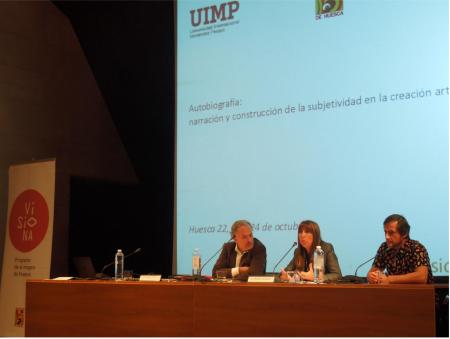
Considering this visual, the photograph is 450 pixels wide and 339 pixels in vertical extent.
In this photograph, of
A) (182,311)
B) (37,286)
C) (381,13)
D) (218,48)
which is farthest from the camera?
(218,48)

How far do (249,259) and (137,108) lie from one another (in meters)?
2.88

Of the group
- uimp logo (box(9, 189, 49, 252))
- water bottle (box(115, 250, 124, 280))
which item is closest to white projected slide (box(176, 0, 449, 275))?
uimp logo (box(9, 189, 49, 252))

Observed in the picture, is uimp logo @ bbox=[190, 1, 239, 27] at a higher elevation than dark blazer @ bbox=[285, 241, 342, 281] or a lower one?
higher

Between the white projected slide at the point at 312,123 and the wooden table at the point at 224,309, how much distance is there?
1356mm

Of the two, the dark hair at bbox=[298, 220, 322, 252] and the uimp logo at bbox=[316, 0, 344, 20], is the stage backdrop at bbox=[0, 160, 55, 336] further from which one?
the uimp logo at bbox=[316, 0, 344, 20]

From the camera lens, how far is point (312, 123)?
14.9ft

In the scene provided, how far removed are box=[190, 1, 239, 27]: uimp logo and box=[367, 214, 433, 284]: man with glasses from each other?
2.48 m

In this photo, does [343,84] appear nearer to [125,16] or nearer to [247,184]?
[247,184]

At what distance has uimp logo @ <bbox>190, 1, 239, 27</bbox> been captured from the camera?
5082mm

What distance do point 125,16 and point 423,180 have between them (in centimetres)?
350

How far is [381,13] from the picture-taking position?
430 centimetres

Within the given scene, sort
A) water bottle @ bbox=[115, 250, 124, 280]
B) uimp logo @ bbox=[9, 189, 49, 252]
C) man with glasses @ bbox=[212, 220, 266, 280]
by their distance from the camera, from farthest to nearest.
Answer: uimp logo @ bbox=[9, 189, 49, 252], man with glasses @ bbox=[212, 220, 266, 280], water bottle @ bbox=[115, 250, 124, 280]

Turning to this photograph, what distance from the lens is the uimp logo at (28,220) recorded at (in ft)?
16.6

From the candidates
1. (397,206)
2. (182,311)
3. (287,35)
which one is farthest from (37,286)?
(287,35)
